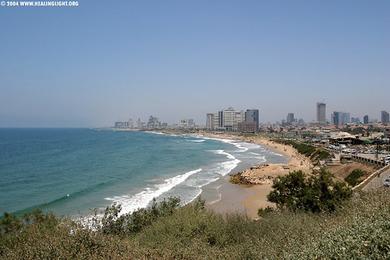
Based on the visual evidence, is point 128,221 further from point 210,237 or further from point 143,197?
point 143,197

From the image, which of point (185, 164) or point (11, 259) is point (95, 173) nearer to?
point (185, 164)

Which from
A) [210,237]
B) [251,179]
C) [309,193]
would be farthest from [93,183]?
[210,237]

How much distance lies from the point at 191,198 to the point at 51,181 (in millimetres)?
18663

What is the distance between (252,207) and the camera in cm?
3269

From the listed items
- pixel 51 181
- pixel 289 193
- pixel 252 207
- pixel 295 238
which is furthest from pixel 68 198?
pixel 295 238

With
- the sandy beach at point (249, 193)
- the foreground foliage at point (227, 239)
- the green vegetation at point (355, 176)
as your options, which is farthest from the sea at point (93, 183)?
the green vegetation at point (355, 176)

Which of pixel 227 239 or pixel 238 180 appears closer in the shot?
pixel 227 239

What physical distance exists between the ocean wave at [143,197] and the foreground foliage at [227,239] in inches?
573

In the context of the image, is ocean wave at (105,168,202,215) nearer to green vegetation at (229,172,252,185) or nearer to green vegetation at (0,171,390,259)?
green vegetation at (229,172,252,185)

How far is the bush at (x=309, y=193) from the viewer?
19.8 m

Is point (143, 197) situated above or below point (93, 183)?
above

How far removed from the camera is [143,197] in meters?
35.8

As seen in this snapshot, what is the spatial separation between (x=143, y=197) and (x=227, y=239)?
2455 centimetres

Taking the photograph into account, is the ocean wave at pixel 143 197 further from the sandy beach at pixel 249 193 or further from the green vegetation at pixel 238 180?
the green vegetation at pixel 238 180
